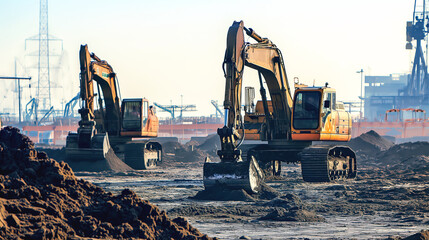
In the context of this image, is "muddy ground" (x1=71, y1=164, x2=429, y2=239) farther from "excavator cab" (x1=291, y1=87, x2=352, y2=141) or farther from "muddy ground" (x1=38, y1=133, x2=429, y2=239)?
"excavator cab" (x1=291, y1=87, x2=352, y2=141)

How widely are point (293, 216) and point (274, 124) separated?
10930 millimetres

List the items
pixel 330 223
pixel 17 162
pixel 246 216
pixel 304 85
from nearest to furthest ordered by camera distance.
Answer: pixel 17 162
pixel 330 223
pixel 246 216
pixel 304 85

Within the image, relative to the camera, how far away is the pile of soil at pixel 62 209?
34.4ft

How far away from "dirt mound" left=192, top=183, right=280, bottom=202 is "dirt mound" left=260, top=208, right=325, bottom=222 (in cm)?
376

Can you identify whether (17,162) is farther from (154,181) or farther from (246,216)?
(154,181)

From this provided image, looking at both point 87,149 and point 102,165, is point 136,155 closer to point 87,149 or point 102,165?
point 102,165

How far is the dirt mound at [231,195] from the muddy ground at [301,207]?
0.10ft

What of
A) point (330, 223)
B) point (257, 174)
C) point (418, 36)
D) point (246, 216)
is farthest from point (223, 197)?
point (418, 36)

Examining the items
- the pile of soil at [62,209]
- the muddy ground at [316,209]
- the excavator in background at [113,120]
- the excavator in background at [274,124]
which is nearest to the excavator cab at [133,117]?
the excavator in background at [113,120]

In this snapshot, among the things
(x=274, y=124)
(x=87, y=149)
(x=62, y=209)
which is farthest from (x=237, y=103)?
(x=87, y=149)

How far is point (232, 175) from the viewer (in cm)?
2036

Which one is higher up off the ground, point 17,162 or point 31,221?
point 17,162

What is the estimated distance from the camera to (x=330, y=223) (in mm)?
15359

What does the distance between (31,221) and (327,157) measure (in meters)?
15.6
